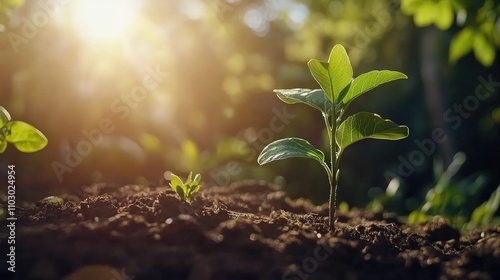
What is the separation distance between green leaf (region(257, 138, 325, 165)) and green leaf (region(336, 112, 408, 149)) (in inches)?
4.1

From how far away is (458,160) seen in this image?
369cm

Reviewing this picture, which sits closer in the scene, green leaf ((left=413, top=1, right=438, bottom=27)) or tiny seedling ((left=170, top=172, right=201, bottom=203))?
tiny seedling ((left=170, top=172, right=201, bottom=203))

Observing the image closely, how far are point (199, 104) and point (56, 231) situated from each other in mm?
4062

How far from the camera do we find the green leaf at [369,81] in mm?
1632

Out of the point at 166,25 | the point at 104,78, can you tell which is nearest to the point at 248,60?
the point at 166,25

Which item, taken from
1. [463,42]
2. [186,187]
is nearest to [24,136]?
[186,187]

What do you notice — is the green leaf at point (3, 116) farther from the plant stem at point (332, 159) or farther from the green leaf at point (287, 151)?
the plant stem at point (332, 159)

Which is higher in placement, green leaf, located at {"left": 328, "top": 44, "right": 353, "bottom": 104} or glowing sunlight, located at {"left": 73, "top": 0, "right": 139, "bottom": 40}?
glowing sunlight, located at {"left": 73, "top": 0, "right": 139, "bottom": 40}

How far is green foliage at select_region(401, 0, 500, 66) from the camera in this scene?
2775 millimetres

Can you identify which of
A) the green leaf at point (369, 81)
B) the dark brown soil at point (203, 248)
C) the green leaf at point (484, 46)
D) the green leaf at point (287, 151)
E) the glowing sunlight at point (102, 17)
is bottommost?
the dark brown soil at point (203, 248)

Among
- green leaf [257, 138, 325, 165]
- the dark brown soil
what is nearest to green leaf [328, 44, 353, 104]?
green leaf [257, 138, 325, 165]

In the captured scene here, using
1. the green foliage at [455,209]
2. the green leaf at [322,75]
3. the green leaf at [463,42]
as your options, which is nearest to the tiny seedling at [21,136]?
the green leaf at [322,75]

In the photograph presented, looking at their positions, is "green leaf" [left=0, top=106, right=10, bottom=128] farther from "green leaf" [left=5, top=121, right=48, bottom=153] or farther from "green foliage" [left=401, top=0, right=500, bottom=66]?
"green foliage" [left=401, top=0, right=500, bottom=66]

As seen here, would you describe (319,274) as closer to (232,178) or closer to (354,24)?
(232,178)
